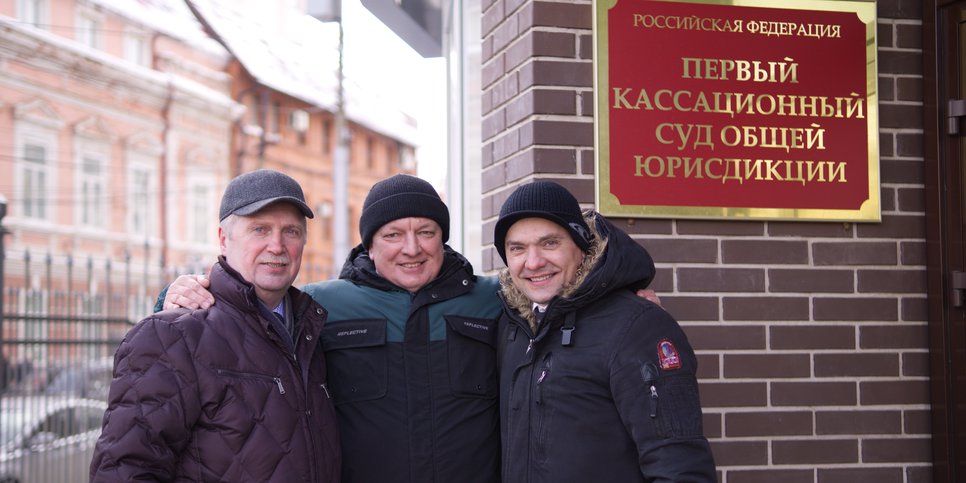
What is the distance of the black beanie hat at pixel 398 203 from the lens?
308 cm

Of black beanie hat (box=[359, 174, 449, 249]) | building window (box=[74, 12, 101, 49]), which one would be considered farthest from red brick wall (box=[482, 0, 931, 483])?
building window (box=[74, 12, 101, 49])

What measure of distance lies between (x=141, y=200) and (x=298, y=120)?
6854 millimetres

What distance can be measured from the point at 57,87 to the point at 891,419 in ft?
68.5

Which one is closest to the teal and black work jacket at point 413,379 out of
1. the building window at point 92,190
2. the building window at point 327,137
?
the building window at point 92,190

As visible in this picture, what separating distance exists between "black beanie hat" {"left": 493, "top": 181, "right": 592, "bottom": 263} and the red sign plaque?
0.70m

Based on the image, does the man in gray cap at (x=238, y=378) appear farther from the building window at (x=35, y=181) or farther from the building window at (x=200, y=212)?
the building window at (x=200, y=212)

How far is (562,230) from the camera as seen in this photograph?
278 centimetres

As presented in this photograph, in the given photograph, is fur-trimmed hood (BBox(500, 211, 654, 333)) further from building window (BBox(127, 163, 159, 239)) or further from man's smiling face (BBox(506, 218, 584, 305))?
building window (BBox(127, 163, 159, 239))

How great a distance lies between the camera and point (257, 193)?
2.66 m

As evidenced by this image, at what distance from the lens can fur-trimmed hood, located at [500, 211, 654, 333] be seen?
2627 mm

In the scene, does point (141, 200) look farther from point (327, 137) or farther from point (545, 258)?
point (545, 258)

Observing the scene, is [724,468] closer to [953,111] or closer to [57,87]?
[953,111]

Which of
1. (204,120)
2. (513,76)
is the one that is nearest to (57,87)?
(204,120)

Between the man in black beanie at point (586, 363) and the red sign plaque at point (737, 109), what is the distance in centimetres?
74
